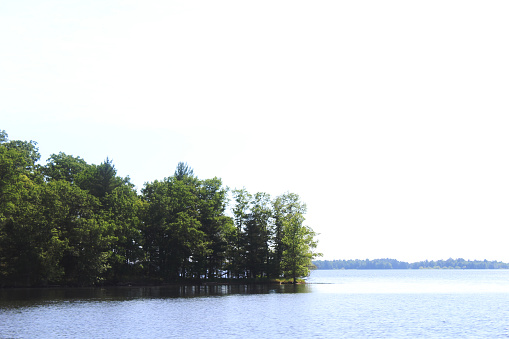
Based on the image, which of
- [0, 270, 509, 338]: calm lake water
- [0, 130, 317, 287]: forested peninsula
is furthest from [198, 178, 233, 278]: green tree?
[0, 270, 509, 338]: calm lake water

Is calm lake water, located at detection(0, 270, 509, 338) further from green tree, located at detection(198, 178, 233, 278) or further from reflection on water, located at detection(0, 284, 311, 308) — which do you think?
green tree, located at detection(198, 178, 233, 278)

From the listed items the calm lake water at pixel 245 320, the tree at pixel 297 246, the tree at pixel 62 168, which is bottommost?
the calm lake water at pixel 245 320

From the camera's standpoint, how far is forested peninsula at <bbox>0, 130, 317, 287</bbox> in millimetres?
89312

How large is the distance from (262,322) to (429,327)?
1624cm

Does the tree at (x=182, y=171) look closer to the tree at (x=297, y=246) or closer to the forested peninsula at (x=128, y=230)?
the forested peninsula at (x=128, y=230)

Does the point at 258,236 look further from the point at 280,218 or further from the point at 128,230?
the point at 128,230

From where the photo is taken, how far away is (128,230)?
106 meters

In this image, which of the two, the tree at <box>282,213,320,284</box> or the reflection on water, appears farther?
the tree at <box>282,213,320,284</box>

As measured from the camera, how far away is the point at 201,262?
113 m

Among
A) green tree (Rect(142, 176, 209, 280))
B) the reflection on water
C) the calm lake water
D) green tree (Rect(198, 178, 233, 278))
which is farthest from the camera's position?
green tree (Rect(198, 178, 233, 278))

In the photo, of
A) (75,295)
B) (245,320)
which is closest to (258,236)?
(75,295)

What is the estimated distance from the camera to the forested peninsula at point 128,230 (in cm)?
8931

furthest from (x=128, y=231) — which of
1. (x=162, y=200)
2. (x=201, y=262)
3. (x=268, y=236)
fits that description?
(x=268, y=236)

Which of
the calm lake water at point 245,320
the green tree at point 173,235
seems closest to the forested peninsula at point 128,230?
the green tree at point 173,235
